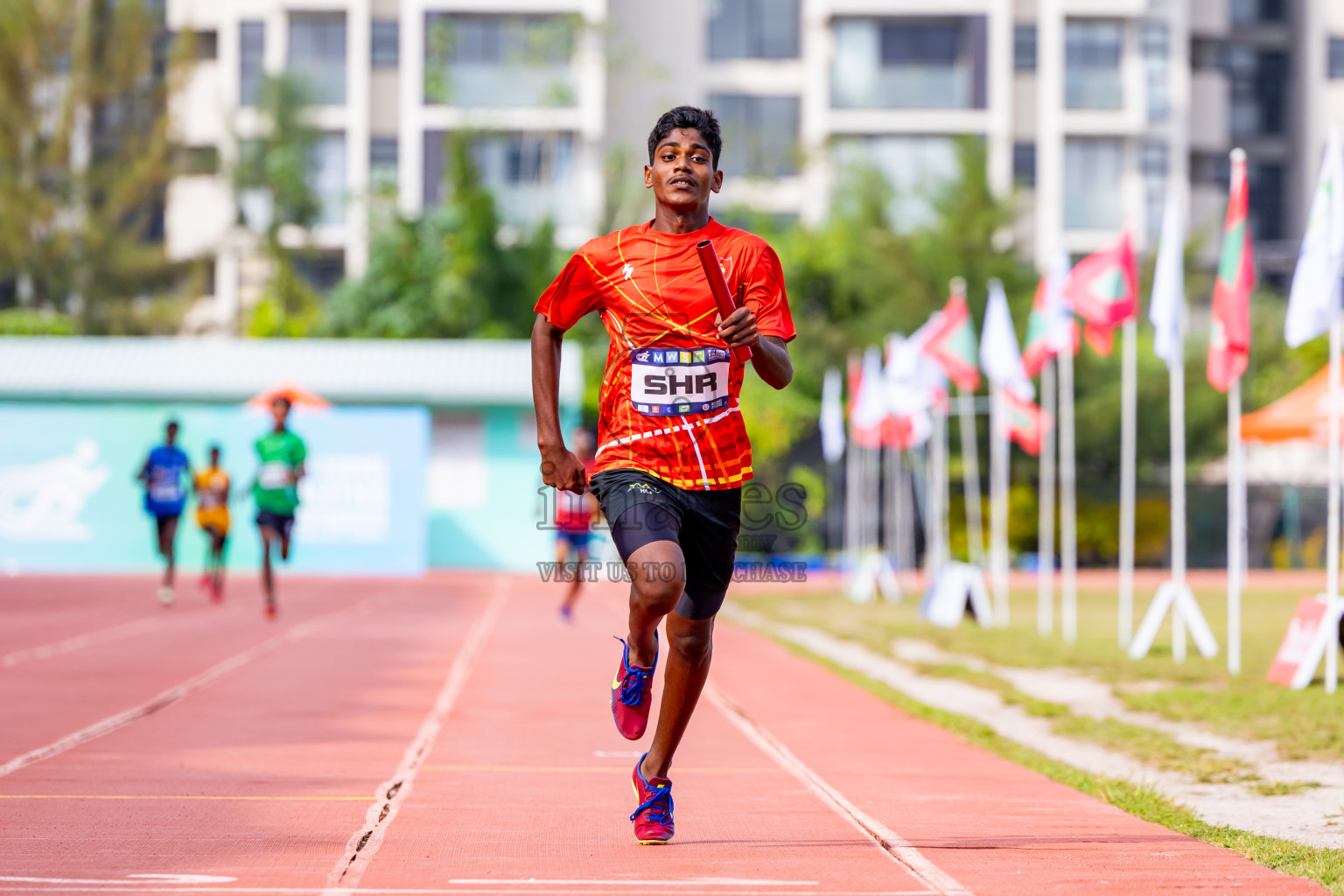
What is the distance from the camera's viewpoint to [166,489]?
1869 centimetres

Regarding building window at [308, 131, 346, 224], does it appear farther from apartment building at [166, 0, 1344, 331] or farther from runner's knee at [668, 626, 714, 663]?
runner's knee at [668, 626, 714, 663]

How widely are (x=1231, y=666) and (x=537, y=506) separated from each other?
697 inches

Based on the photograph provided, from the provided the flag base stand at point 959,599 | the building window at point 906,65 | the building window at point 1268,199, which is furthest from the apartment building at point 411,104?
the flag base stand at point 959,599

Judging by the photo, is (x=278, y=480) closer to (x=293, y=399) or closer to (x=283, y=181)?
(x=293, y=399)

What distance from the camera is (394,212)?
4097 cm

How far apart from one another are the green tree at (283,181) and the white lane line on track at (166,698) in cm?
2899

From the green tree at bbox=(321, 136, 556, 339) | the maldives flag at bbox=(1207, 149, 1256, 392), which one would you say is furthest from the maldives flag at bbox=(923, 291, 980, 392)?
the green tree at bbox=(321, 136, 556, 339)

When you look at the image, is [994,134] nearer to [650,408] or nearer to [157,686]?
[157,686]

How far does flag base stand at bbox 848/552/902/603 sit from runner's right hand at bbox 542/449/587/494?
18.3 metres

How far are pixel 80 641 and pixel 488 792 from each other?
26.9 feet

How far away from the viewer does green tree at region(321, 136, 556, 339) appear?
131ft

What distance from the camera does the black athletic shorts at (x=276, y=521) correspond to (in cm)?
1591

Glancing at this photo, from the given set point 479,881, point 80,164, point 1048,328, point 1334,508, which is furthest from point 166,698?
point 80,164

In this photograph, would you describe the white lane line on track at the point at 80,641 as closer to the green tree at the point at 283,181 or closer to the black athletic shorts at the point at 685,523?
the black athletic shorts at the point at 685,523
